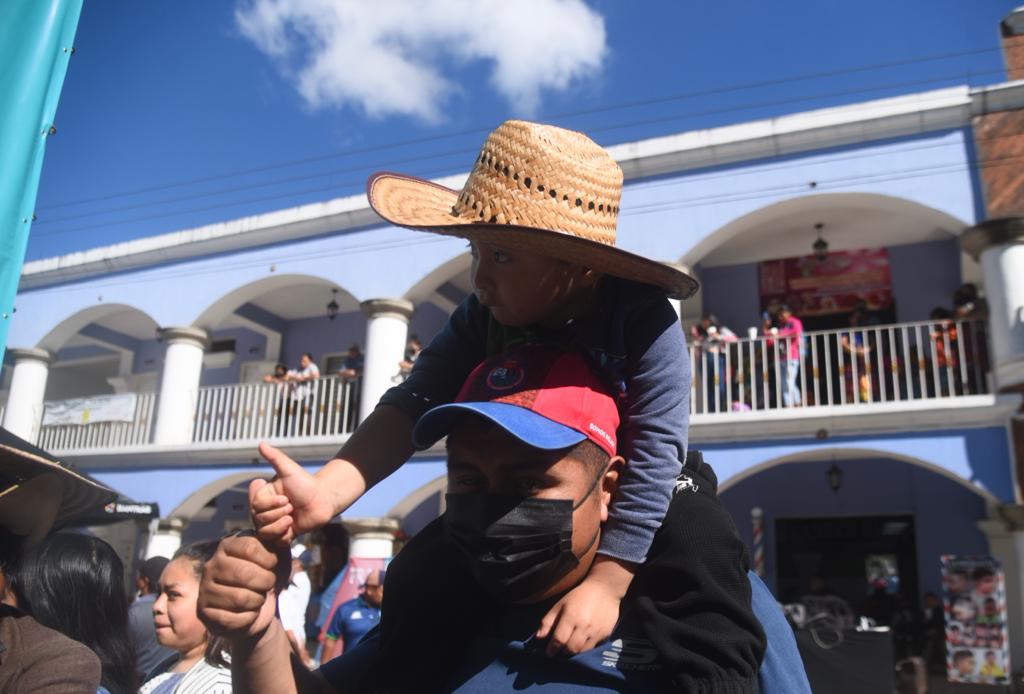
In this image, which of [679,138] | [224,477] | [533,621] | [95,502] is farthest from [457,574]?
[224,477]

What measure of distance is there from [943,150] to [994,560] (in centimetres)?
473

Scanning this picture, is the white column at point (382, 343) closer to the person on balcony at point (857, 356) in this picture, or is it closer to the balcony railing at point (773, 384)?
the balcony railing at point (773, 384)

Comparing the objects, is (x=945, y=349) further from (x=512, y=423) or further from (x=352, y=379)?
(x=512, y=423)

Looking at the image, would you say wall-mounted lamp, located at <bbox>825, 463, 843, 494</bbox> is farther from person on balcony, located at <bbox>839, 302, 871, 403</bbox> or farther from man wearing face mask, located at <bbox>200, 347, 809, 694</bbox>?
man wearing face mask, located at <bbox>200, 347, 809, 694</bbox>

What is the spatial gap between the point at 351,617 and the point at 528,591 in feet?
17.7

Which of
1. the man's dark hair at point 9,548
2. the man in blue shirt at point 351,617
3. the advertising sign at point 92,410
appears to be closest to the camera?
the man's dark hair at point 9,548

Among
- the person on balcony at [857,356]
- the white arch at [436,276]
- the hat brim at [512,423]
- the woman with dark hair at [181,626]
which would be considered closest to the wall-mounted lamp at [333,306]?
the white arch at [436,276]

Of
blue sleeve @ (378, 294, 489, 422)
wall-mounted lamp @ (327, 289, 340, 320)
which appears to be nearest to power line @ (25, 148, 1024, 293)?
wall-mounted lamp @ (327, 289, 340, 320)

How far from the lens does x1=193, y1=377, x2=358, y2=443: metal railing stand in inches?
534

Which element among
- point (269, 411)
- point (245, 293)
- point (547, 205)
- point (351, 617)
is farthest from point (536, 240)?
point (245, 293)

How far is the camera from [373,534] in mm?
12266

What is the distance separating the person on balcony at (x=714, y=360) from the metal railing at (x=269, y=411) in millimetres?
5124

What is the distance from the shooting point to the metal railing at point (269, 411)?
44.5 feet

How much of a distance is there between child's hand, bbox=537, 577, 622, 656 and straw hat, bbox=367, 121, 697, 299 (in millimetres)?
502
